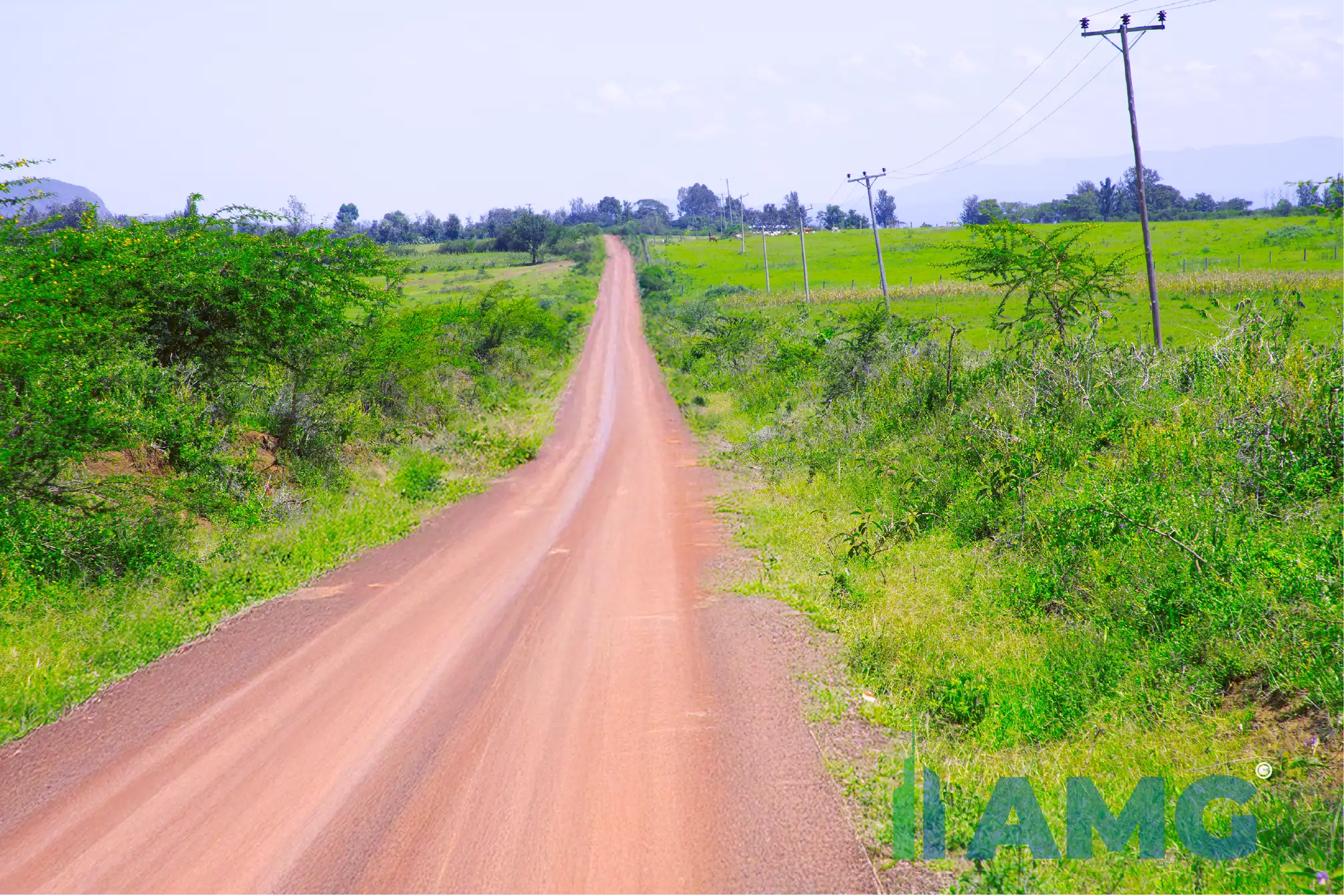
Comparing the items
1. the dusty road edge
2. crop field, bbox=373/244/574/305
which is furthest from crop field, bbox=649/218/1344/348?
crop field, bbox=373/244/574/305

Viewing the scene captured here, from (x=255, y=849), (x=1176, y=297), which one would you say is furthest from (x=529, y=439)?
(x=1176, y=297)

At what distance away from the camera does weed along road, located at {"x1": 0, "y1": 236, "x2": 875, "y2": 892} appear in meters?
4.95

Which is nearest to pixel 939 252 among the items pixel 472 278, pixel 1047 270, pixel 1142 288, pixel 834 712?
pixel 1142 288

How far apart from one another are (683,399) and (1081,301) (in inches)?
479

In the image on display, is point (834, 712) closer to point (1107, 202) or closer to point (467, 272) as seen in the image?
point (467, 272)

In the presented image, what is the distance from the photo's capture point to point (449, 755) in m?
6.25

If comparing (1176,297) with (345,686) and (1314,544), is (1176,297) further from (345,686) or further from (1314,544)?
(345,686)

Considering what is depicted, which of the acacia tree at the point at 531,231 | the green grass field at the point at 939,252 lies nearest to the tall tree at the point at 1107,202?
the green grass field at the point at 939,252

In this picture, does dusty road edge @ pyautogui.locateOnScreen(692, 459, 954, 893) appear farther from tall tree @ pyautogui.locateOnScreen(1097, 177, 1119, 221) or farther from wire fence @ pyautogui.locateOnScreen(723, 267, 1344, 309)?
tall tree @ pyautogui.locateOnScreen(1097, 177, 1119, 221)

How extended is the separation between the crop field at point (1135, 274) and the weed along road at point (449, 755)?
995cm

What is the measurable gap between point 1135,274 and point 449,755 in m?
21.7

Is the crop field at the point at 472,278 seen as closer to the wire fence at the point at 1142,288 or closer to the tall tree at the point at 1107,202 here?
the wire fence at the point at 1142,288

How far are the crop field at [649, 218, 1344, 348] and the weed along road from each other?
32.6 feet

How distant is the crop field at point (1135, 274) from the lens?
1235 inches
